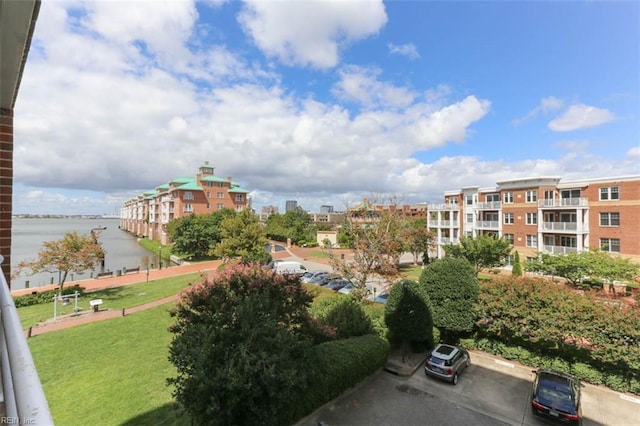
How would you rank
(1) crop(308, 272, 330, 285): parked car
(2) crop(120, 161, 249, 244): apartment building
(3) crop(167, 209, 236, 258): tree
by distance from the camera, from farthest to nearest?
1. (2) crop(120, 161, 249, 244): apartment building
2. (3) crop(167, 209, 236, 258): tree
3. (1) crop(308, 272, 330, 285): parked car

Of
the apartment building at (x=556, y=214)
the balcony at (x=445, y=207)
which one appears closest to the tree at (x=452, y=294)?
the apartment building at (x=556, y=214)

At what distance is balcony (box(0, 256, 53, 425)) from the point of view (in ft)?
3.28

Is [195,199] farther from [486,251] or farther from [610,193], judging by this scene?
[610,193]

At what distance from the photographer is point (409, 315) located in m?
13.4

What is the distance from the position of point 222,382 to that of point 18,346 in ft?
20.2

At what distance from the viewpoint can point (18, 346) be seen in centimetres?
126

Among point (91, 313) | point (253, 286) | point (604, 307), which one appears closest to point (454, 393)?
point (604, 307)

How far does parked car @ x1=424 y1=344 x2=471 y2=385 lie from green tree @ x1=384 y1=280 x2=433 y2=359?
1174 millimetres

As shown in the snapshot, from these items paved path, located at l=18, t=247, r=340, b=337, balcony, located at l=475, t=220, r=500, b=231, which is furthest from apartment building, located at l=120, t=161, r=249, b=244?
balcony, located at l=475, t=220, r=500, b=231

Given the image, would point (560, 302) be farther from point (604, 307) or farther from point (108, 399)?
point (108, 399)

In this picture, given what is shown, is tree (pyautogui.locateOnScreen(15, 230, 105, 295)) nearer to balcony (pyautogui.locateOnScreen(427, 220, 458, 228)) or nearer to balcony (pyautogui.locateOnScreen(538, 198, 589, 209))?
balcony (pyautogui.locateOnScreen(427, 220, 458, 228))

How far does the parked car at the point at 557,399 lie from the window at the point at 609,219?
75.5 feet

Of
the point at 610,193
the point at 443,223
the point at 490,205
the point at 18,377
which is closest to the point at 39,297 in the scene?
the point at 18,377

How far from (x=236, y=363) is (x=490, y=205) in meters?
36.5
